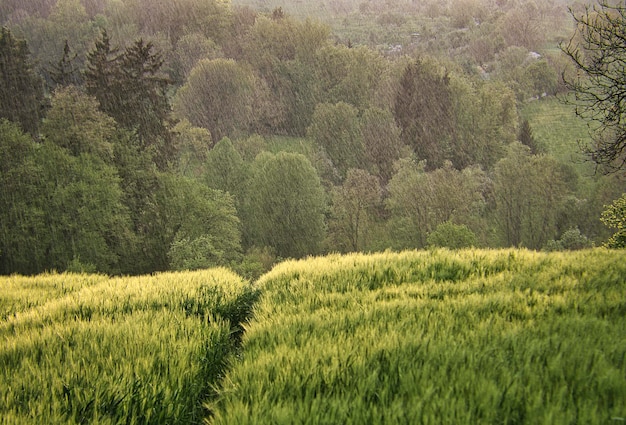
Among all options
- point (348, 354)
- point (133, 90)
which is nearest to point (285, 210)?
point (133, 90)

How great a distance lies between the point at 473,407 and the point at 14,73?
50048mm

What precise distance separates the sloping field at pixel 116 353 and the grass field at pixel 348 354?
0.02 meters

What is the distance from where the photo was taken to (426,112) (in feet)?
261

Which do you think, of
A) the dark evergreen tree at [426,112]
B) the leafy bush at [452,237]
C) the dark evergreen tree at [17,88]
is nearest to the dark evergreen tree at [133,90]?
the dark evergreen tree at [17,88]

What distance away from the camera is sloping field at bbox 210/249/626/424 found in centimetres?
248

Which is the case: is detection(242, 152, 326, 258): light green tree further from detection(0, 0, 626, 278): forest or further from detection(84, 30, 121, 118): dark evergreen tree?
detection(84, 30, 121, 118): dark evergreen tree

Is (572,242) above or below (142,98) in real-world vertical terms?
below

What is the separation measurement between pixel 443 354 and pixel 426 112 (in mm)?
81951

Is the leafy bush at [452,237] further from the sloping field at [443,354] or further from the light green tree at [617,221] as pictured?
the sloping field at [443,354]

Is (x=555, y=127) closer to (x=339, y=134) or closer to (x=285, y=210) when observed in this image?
(x=339, y=134)

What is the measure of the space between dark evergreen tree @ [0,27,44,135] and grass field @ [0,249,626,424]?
4187 centimetres

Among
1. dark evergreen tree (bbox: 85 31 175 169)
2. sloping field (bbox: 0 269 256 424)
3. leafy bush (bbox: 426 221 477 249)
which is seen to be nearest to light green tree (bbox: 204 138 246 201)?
dark evergreen tree (bbox: 85 31 175 169)

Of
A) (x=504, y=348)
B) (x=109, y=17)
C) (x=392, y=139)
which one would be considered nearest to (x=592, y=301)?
(x=504, y=348)

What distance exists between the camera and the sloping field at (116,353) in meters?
2.99
